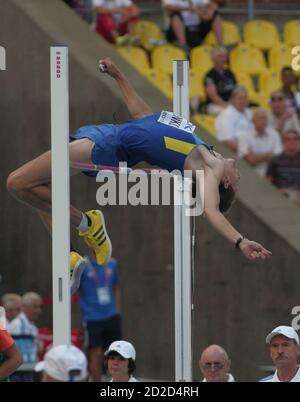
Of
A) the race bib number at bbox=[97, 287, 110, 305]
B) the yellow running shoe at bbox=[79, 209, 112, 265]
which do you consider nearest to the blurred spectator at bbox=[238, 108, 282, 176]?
the race bib number at bbox=[97, 287, 110, 305]

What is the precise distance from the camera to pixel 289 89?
50.4 feet

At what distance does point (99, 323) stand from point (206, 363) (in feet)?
12.9

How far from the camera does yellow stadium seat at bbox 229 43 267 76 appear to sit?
648 inches

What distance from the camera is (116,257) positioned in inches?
559

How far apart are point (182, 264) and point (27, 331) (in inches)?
139

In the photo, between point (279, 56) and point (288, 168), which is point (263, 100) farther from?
point (288, 168)

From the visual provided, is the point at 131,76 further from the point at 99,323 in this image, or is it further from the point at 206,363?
the point at 206,363

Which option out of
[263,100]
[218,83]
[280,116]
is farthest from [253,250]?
[263,100]

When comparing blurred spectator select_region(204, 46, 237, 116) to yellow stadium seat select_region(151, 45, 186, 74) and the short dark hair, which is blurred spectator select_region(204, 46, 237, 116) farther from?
the short dark hair

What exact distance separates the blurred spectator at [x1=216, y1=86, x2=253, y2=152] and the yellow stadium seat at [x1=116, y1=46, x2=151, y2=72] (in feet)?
4.72

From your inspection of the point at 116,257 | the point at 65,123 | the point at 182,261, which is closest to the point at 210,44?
the point at 116,257

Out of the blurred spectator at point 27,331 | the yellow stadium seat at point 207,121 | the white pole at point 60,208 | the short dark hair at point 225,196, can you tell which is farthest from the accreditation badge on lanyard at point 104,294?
A: the white pole at point 60,208

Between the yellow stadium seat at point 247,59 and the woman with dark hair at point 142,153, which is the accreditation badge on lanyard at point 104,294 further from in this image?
the woman with dark hair at point 142,153
